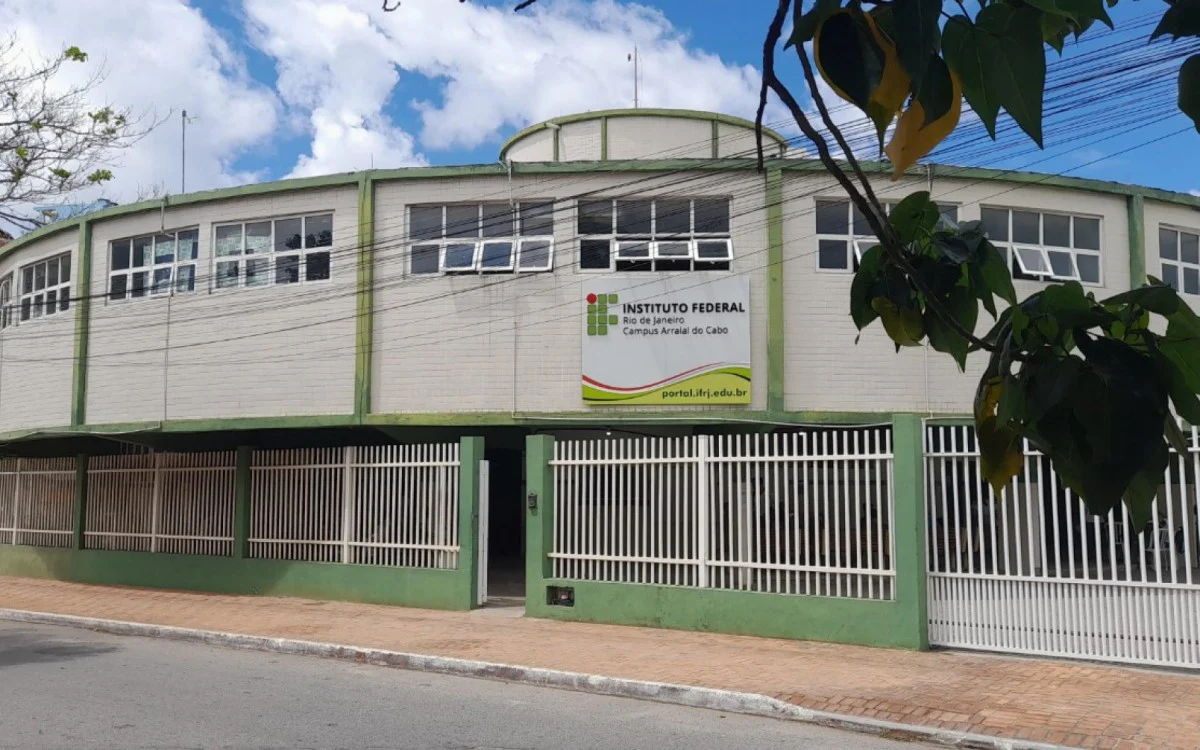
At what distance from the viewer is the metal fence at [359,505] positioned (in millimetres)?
13500

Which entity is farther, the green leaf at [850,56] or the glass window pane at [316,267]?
the glass window pane at [316,267]

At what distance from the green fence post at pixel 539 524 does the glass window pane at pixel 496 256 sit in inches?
162

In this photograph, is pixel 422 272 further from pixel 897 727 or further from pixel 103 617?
pixel 897 727

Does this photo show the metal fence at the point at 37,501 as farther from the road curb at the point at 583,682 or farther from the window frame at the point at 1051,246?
the window frame at the point at 1051,246

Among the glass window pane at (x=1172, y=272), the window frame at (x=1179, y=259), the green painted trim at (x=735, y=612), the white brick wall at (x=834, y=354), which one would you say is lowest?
the green painted trim at (x=735, y=612)

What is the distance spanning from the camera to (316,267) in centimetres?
1659

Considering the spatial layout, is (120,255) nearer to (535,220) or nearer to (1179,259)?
(535,220)

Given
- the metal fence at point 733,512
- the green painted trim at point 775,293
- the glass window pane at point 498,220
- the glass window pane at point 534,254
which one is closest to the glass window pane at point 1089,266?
the green painted trim at point 775,293

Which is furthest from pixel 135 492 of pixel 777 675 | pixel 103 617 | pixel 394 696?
pixel 777 675

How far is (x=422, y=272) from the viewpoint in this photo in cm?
1623

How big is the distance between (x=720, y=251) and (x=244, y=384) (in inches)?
299

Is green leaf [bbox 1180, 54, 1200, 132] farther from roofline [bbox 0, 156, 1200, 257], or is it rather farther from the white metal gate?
roofline [bbox 0, 156, 1200, 257]

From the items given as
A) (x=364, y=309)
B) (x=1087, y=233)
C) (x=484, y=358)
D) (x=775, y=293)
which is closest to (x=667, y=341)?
(x=775, y=293)

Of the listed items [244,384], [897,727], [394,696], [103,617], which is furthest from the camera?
[244,384]
